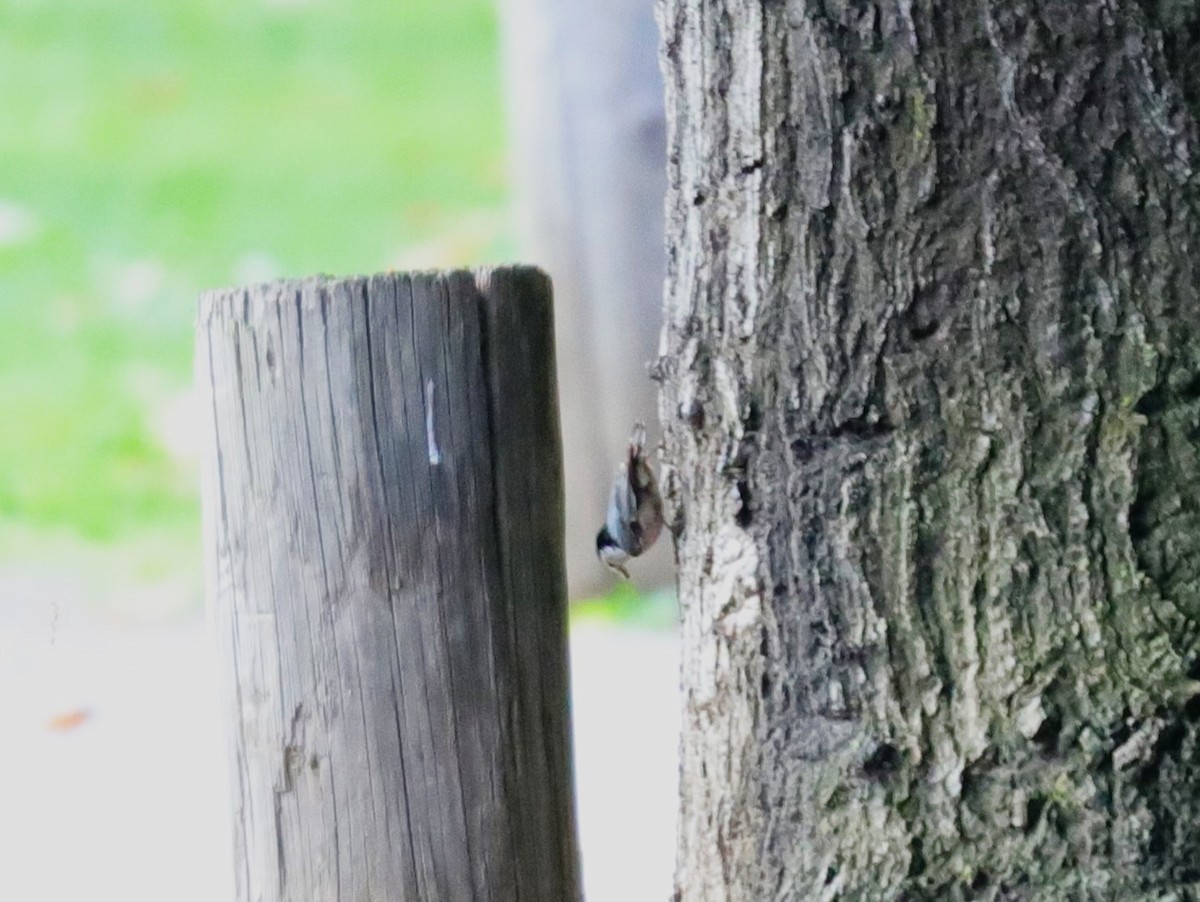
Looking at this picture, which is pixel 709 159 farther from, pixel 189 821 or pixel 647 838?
pixel 189 821

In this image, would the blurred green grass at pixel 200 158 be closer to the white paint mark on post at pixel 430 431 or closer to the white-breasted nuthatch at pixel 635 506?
the white-breasted nuthatch at pixel 635 506

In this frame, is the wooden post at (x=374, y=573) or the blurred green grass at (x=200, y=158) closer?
the wooden post at (x=374, y=573)

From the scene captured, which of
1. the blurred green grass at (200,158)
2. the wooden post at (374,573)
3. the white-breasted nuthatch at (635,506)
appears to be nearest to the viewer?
the wooden post at (374,573)

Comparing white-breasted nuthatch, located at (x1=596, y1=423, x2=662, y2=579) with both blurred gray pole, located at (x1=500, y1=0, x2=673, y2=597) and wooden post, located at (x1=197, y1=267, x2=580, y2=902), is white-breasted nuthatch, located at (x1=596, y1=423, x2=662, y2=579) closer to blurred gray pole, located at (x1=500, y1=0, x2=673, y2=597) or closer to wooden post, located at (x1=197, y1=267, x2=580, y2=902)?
wooden post, located at (x1=197, y1=267, x2=580, y2=902)

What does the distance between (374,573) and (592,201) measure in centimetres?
298

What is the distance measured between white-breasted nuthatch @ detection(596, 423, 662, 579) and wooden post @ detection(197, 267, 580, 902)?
9.1 inches

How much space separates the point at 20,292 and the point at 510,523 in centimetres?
308

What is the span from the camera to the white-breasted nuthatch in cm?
151

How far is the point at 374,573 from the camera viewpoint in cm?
125

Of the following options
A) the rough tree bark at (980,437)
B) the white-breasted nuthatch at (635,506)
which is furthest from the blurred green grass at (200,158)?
the rough tree bark at (980,437)

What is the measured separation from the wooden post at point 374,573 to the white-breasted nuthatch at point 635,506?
23cm

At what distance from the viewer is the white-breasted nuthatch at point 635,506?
1.51 meters

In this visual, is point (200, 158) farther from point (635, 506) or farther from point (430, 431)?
point (430, 431)

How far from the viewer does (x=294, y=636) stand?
126cm
